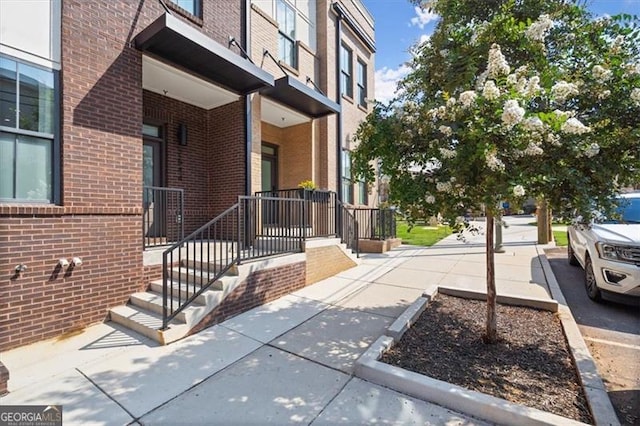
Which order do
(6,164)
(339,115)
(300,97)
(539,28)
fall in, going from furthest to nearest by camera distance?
(339,115)
(300,97)
(6,164)
(539,28)

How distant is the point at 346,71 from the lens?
36.0ft

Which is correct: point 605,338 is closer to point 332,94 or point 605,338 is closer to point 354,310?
point 354,310

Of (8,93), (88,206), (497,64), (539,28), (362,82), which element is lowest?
(88,206)

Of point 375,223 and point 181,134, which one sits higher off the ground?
point 181,134

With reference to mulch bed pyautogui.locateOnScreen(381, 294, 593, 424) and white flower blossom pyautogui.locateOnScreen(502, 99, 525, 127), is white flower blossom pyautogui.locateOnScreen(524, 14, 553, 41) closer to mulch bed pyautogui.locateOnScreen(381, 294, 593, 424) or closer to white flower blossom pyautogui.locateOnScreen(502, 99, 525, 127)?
white flower blossom pyautogui.locateOnScreen(502, 99, 525, 127)

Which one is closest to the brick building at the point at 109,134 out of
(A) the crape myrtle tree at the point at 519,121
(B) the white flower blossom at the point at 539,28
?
(A) the crape myrtle tree at the point at 519,121

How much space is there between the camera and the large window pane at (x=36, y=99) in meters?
3.86

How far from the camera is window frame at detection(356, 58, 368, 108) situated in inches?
464

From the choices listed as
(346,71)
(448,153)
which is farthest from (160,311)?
(346,71)

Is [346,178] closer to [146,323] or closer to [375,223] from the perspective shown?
[375,223]

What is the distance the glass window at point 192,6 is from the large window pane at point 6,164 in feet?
12.5

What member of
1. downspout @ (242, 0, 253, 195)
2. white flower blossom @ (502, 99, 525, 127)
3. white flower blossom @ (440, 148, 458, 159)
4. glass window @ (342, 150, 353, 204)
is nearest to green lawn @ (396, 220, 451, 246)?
glass window @ (342, 150, 353, 204)

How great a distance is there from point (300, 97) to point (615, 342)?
7.02m

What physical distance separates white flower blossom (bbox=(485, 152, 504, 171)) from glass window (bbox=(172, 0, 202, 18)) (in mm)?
6055
